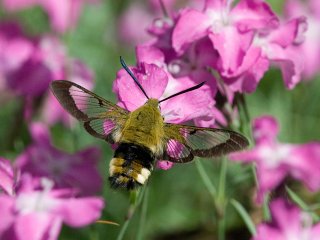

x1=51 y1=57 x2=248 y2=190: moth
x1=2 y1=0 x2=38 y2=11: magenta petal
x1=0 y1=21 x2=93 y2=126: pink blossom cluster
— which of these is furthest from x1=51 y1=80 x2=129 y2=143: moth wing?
x1=2 y1=0 x2=38 y2=11: magenta petal

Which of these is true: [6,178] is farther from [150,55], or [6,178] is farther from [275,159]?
[275,159]

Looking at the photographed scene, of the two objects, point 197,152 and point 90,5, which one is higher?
point 90,5

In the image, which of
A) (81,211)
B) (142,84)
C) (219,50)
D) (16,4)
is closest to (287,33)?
(219,50)

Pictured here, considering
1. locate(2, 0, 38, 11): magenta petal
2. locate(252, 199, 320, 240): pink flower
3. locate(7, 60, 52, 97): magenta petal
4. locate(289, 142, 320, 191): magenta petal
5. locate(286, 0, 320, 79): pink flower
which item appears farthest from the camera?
locate(2, 0, 38, 11): magenta petal

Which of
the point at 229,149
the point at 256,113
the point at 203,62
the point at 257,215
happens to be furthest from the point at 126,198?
the point at 229,149

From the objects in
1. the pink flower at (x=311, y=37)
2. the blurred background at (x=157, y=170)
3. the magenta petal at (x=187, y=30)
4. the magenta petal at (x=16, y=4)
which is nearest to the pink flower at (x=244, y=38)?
the magenta petal at (x=187, y=30)

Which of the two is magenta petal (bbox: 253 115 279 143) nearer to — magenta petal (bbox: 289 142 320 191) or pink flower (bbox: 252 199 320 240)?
magenta petal (bbox: 289 142 320 191)

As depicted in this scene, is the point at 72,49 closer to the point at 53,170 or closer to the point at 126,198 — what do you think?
the point at 126,198
